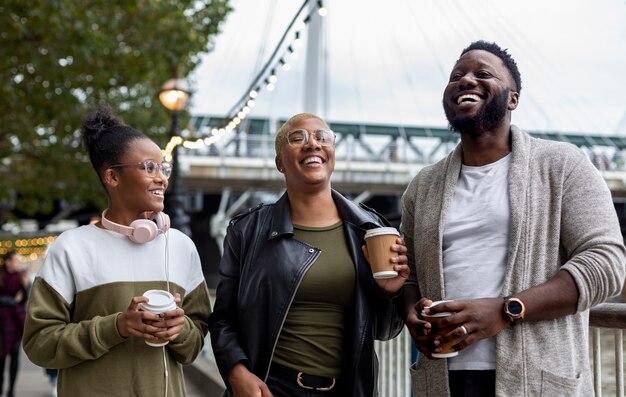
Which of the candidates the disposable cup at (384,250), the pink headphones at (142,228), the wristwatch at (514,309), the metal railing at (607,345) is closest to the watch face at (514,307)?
the wristwatch at (514,309)

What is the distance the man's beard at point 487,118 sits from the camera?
2.62m

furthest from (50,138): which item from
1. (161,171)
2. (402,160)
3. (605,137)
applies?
(605,137)

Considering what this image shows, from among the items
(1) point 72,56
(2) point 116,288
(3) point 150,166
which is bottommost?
(2) point 116,288

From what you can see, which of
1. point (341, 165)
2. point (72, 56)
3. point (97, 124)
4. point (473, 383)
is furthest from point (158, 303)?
point (341, 165)

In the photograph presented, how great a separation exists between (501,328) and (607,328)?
1.22 meters

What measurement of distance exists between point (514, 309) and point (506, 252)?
23 centimetres

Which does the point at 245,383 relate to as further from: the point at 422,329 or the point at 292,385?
the point at 422,329

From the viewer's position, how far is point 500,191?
261 centimetres

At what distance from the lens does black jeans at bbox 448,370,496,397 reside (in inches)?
99.2

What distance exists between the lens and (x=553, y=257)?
2484mm

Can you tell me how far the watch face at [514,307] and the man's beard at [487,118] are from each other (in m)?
0.62

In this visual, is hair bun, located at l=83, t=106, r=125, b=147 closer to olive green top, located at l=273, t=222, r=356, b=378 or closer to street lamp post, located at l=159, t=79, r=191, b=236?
olive green top, located at l=273, t=222, r=356, b=378

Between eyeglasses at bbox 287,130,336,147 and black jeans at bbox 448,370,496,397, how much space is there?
1.00 m

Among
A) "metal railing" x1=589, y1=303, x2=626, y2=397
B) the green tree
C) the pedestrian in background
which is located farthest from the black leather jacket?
the pedestrian in background
